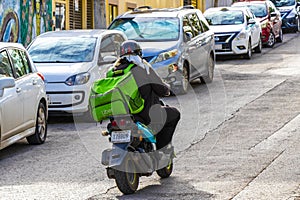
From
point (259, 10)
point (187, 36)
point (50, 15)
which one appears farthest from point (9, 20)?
point (259, 10)

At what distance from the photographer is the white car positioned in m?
28.4

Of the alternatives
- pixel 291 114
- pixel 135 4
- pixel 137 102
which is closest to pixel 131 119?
pixel 137 102

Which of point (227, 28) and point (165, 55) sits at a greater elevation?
point (165, 55)

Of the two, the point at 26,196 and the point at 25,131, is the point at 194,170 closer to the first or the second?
the point at 26,196

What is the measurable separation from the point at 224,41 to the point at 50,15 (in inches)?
216

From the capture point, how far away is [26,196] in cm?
988

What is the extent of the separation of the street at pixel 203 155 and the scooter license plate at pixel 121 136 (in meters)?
0.59

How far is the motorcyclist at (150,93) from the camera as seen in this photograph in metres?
10.0

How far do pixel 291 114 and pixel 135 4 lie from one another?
2194 centimetres

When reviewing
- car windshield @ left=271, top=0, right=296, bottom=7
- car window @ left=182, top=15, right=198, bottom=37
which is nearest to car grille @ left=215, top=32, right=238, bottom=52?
car window @ left=182, top=15, right=198, bottom=37

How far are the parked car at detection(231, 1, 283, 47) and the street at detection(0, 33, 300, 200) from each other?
44.9 feet

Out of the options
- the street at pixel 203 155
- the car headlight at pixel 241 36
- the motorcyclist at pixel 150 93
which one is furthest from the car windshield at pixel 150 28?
the motorcyclist at pixel 150 93

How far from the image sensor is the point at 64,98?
16312 mm

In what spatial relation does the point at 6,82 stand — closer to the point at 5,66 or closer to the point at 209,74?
the point at 5,66
